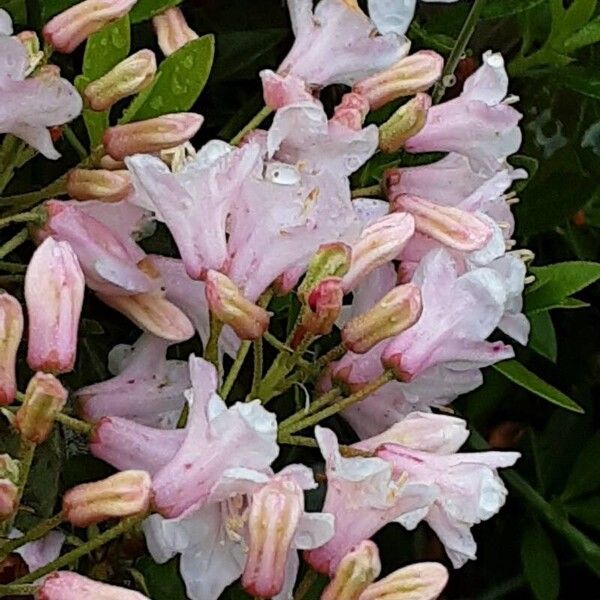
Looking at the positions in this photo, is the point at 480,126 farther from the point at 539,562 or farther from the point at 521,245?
the point at 539,562

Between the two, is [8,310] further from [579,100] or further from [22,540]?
[579,100]

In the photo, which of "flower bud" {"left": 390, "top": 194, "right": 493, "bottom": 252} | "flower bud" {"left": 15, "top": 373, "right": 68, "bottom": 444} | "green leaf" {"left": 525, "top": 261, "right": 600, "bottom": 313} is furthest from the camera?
"green leaf" {"left": 525, "top": 261, "right": 600, "bottom": 313}

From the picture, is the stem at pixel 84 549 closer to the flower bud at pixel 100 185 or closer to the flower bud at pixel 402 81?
the flower bud at pixel 100 185

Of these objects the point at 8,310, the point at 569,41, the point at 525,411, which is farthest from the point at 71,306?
the point at 525,411

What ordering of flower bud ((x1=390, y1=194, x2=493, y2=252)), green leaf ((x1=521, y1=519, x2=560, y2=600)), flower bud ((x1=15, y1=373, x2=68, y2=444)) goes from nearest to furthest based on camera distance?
1. flower bud ((x1=15, y1=373, x2=68, y2=444))
2. flower bud ((x1=390, y1=194, x2=493, y2=252))
3. green leaf ((x1=521, y1=519, x2=560, y2=600))

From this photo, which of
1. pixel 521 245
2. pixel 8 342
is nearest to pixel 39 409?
pixel 8 342

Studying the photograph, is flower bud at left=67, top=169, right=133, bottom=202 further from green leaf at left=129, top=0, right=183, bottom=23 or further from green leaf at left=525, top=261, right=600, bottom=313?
green leaf at left=525, top=261, right=600, bottom=313

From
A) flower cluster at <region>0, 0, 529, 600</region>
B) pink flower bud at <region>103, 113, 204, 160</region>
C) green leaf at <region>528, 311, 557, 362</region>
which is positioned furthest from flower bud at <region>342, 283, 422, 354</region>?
green leaf at <region>528, 311, 557, 362</region>
